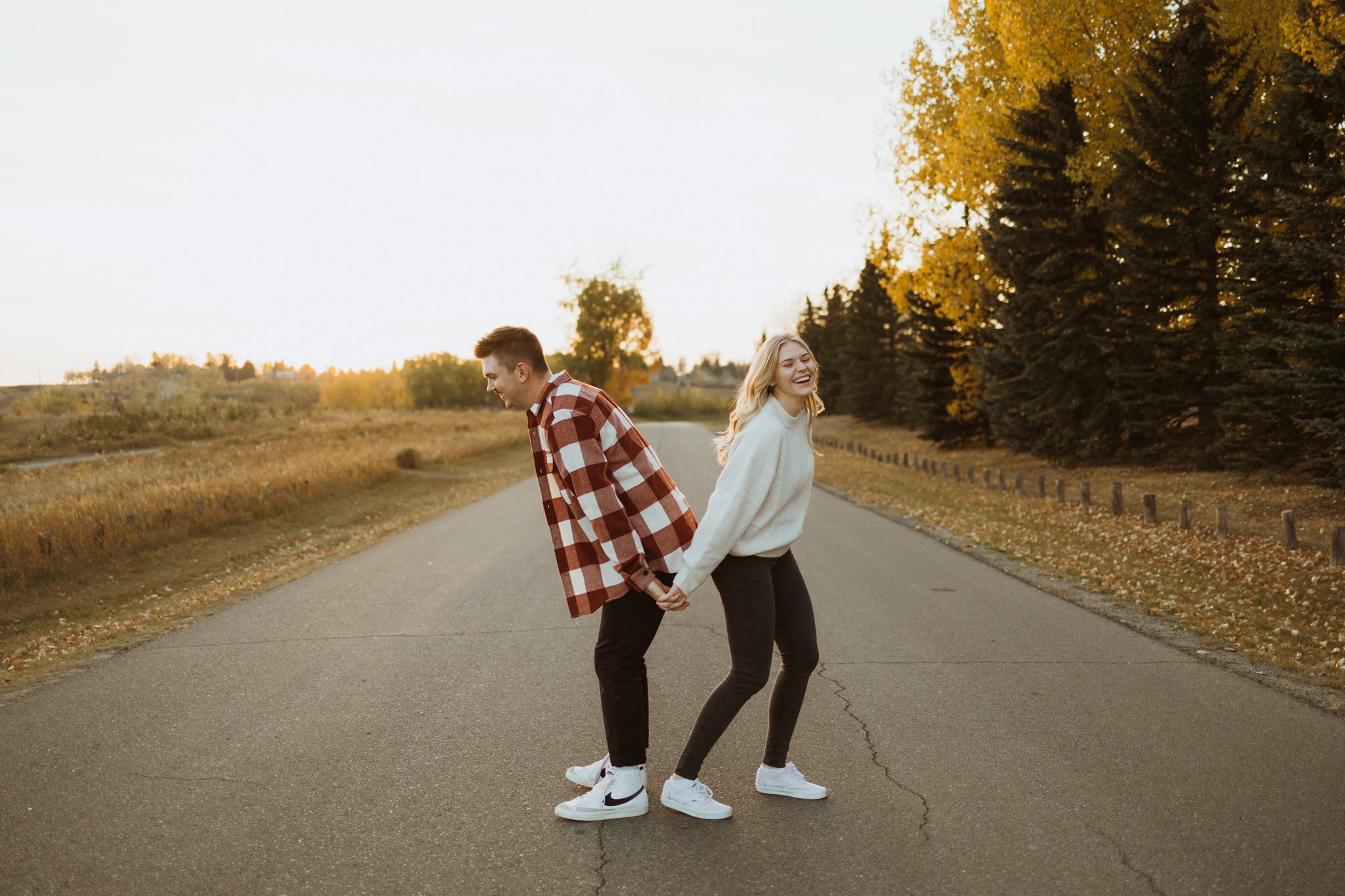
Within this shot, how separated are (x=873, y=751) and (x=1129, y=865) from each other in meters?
1.35

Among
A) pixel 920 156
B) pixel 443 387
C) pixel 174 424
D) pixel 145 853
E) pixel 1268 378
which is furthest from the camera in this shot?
pixel 443 387

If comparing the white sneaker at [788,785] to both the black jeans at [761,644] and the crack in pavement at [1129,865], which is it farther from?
the crack in pavement at [1129,865]

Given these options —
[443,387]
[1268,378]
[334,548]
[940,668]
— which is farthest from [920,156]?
[443,387]

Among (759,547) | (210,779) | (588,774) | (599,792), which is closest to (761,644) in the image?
(759,547)

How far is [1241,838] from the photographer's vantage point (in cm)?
332

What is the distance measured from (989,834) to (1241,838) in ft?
2.98

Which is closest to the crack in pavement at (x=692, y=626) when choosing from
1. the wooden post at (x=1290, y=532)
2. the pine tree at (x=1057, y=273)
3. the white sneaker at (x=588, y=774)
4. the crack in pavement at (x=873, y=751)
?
the crack in pavement at (x=873, y=751)

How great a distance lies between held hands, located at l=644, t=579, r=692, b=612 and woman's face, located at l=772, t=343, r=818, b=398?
3.00 ft

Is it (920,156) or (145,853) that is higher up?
(920,156)

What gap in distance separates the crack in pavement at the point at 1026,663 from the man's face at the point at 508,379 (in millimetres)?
3386

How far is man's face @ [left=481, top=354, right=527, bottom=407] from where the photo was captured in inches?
138

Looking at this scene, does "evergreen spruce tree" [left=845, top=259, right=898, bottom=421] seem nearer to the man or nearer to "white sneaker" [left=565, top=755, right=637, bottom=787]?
"white sneaker" [left=565, top=755, right=637, bottom=787]

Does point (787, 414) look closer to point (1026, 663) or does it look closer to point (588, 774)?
point (588, 774)

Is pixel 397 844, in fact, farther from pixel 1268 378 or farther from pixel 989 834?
pixel 1268 378
